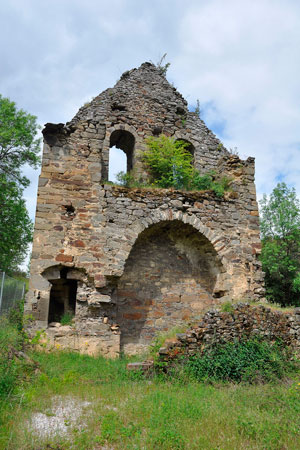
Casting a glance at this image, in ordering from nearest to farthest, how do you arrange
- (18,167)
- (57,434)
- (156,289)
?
(57,434) → (156,289) → (18,167)

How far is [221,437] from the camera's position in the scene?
4.29 m

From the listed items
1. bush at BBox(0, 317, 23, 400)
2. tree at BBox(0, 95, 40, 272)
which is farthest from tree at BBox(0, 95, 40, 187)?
bush at BBox(0, 317, 23, 400)

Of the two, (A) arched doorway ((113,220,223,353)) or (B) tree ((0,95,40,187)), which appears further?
(B) tree ((0,95,40,187))

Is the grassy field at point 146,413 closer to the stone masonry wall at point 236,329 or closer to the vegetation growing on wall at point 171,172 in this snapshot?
the stone masonry wall at point 236,329

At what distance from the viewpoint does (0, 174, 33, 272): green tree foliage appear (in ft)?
59.8

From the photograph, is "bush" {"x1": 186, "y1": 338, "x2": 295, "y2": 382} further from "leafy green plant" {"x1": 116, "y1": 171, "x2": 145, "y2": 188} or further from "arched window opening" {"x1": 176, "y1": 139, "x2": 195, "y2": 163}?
"arched window opening" {"x1": 176, "y1": 139, "x2": 195, "y2": 163}

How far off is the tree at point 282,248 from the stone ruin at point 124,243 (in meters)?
7.87

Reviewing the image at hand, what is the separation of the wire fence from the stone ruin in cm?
257

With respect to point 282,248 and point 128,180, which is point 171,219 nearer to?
point 128,180

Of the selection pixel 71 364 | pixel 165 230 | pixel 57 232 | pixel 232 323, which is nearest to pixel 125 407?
pixel 71 364

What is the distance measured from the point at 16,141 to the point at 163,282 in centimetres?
1368

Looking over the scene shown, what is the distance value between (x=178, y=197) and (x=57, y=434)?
23.2ft

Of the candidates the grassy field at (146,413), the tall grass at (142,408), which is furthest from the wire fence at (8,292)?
the grassy field at (146,413)

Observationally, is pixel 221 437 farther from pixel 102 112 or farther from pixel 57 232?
pixel 102 112
